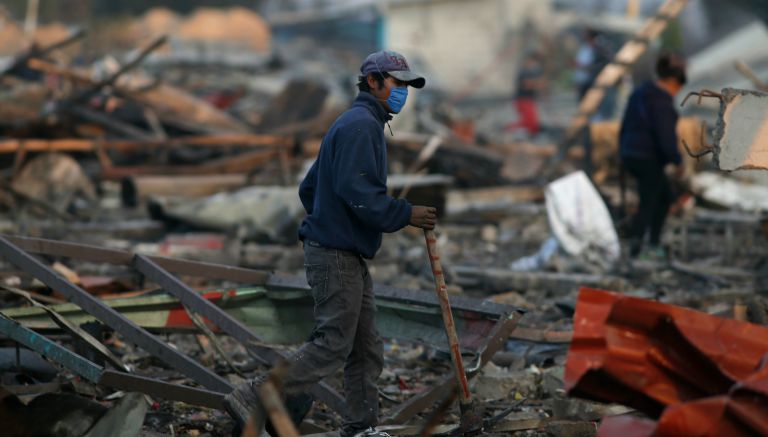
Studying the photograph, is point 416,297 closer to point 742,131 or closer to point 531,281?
point 742,131

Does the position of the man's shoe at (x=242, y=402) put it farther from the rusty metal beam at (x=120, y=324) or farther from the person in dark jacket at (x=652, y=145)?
the person in dark jacket at (x=652, y=145)

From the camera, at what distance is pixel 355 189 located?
437cm

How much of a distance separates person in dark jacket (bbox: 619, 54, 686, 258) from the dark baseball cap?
502 centimetres

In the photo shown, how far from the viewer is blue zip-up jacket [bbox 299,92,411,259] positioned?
4.39m

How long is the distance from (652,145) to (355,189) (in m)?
5.60

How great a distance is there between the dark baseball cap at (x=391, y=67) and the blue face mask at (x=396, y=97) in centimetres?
4

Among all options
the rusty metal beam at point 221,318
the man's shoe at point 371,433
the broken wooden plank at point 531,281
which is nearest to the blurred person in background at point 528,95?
the broken wooden plank at point 531,281

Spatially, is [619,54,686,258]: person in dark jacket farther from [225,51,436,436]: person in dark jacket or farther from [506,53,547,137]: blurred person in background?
[506,53,547,137]: blurred person in background

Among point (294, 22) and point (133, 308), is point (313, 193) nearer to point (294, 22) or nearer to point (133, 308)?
point (133, 308)

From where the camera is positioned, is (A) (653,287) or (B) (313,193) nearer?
(B) (313,193)

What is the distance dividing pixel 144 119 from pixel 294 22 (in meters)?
22.2

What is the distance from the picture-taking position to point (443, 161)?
13852mm

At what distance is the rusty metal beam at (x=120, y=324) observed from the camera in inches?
192

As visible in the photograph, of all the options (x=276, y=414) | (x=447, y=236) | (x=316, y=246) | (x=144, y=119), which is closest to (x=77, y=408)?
(x=316, y=246)
